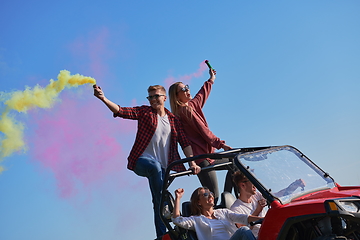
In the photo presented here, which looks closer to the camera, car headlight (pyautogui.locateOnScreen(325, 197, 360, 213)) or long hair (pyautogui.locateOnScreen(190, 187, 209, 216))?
car headlight (pyautogui.locateOnScreen(325, 197, 360, 213))

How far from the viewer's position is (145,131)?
6.02 meters

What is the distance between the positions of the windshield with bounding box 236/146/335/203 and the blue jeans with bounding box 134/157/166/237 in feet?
5.51

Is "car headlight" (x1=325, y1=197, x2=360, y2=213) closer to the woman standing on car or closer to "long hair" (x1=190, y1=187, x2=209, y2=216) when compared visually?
"long hair" (x1=190, y1=187, x2=209, y2=216)

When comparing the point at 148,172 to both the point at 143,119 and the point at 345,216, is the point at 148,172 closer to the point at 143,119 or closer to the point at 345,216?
the point at 143,119

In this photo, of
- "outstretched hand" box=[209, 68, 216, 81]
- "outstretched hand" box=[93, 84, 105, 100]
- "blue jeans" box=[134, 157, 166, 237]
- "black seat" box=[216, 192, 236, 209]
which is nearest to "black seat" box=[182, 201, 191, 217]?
"black seat" box=[216, 192, 236, 209]

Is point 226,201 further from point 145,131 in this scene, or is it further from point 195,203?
point 145,131

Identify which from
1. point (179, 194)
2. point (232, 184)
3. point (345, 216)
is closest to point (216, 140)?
point (232, 184)

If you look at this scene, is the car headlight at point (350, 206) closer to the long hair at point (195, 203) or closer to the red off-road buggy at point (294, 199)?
the red off-road buggy at point (294, 199)

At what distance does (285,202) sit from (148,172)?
7.75ft

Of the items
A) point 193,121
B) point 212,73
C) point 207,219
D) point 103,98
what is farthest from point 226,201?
point 212,73

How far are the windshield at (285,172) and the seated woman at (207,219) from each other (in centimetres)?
54

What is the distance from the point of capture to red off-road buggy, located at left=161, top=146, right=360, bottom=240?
3461 mm

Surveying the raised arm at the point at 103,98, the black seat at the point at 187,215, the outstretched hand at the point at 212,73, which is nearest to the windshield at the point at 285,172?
the black seat at the point at 187,215

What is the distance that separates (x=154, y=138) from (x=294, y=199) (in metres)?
2.61
